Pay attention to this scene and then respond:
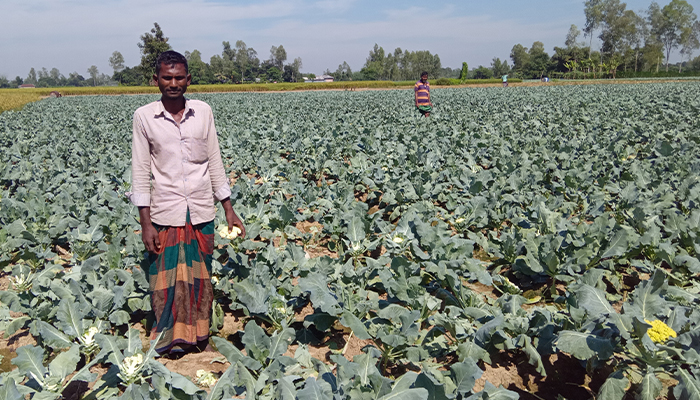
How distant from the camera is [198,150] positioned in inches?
110

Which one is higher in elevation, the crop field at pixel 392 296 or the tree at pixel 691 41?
the tree at pixel 691 41

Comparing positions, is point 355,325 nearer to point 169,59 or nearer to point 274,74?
point 169,59

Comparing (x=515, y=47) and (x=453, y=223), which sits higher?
(x=515, y=47)

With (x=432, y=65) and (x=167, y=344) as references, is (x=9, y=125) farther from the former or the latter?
(x=432, y=65)

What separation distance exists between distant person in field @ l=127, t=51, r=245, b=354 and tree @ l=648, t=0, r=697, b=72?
4891 inches

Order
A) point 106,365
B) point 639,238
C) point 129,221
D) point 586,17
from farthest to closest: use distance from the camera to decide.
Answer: point 586,17 → point 129,221 → point 639,238 → point 106,365

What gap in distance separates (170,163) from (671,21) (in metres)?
126

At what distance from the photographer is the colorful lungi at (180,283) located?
281cm

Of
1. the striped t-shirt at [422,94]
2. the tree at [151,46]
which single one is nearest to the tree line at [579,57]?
the tree at [151,46]

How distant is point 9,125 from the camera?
44.5ft

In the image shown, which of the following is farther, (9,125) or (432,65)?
(432,65)

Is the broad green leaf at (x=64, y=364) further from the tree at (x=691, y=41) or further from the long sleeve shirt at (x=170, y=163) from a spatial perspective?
the tree at (x=691, y=41)

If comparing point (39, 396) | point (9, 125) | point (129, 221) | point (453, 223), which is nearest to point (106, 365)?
point (39, 396)

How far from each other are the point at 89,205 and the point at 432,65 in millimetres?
138347
